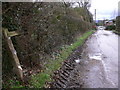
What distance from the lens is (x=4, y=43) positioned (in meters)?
4.27

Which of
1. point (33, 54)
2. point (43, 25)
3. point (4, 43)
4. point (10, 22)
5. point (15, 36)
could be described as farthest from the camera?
point (43, 25)

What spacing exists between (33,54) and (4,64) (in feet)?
4.77

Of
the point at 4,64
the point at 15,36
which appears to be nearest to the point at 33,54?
the point at 15,36

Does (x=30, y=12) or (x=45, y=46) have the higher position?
(x=30, y=12)

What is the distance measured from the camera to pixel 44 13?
6.52m

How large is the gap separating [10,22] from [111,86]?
367 cm

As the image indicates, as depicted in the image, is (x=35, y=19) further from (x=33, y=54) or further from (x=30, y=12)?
(x=33, y=54)

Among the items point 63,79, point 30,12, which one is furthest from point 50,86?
point 30,12

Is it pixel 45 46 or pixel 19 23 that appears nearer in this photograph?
pixel 19 23

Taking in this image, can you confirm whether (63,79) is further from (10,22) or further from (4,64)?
(10,22)

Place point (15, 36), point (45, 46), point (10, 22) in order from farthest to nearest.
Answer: point (45, 46) → point (15, 36) → point (10, 22)

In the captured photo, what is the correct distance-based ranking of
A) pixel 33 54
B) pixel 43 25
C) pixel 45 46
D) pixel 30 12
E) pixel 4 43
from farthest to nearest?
1. pixel 45 46
2. pixel 43 25
3. pixel 33 54
4. pixel 30 12
5. pixel 4 43

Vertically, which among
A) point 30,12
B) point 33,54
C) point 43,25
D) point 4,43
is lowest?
point 33,54

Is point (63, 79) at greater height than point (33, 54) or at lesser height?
lesser
